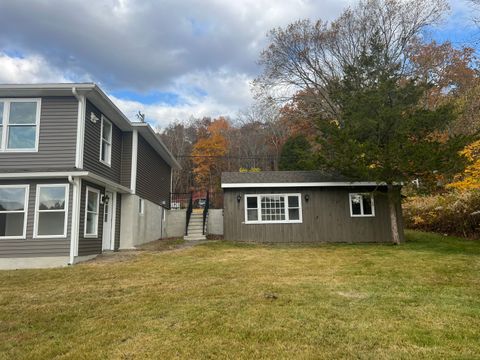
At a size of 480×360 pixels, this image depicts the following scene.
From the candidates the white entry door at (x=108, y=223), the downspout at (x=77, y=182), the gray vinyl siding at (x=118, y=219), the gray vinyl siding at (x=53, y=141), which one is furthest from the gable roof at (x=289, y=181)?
the gray vinyl siding at (x=53, y=141)

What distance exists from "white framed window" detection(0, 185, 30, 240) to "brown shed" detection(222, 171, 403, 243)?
6.74 metres

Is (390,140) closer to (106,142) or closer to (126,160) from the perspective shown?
(126,160)

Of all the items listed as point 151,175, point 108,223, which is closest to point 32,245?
point 108,223

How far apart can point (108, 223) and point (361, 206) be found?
31.4ft

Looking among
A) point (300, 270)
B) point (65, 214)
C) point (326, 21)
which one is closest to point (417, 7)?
point (326, 21)

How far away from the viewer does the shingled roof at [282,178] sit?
13.7 metres

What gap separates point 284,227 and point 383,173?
4.24 metres

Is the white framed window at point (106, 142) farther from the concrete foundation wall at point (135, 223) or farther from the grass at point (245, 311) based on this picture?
the grass at point (245, 311)

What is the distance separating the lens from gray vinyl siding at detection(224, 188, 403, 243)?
13.7 metres

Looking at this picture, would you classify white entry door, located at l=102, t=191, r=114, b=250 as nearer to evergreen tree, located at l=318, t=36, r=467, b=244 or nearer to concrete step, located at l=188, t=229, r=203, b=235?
concrete step, located at l=188, t=229, r=203, b=235

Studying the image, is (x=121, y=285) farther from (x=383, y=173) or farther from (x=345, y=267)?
(x=383, y=173)

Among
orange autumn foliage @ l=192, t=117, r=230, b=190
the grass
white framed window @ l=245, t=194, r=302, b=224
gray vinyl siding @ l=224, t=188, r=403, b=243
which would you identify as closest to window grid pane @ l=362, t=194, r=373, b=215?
gray vinyl siding @ l=224, t=188, r=403, b=243

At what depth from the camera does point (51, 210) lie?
9.48 meters

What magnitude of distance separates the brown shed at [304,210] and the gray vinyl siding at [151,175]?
3441 millimetres
